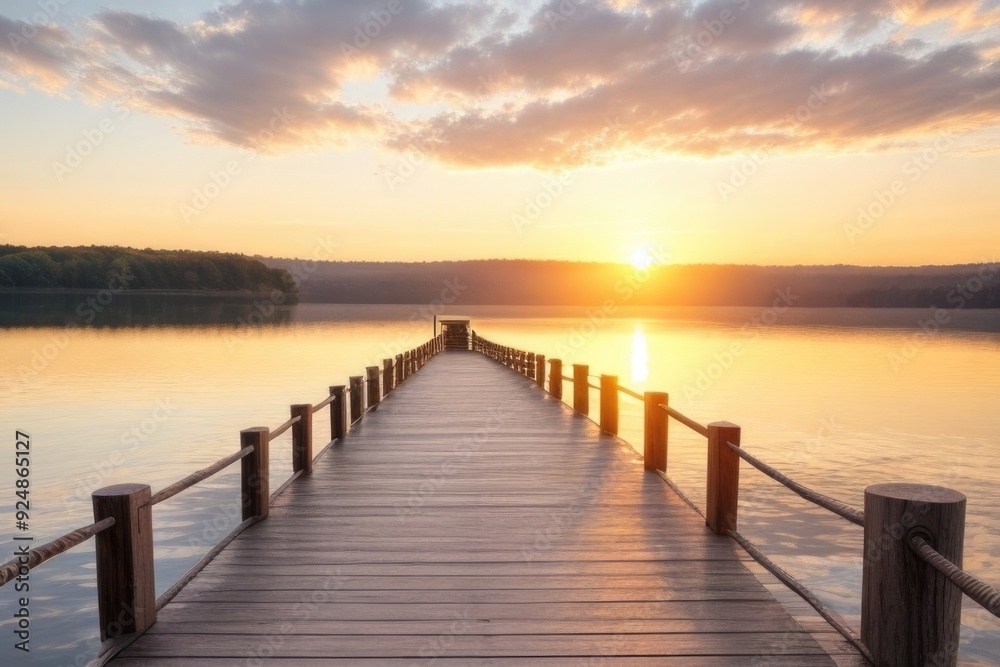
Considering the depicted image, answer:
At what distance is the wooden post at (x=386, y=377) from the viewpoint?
16953mm

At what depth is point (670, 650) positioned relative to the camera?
3.78 meters

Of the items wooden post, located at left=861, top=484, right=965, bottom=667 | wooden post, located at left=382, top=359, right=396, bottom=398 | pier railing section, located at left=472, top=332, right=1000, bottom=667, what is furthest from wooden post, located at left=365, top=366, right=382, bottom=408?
wooden post, located at left=861, top=484, right=965, bottom=667

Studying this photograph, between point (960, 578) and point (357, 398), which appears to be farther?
point (357, 398)

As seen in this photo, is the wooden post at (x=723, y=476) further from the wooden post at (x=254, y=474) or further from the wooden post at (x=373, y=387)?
the wooden post at (x=373, y=387)

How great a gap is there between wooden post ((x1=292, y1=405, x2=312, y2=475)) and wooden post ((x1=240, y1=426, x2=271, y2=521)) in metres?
1.66

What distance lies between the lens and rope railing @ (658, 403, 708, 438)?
238 inches

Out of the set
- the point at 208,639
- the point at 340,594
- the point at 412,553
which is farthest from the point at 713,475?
the point at 208,639

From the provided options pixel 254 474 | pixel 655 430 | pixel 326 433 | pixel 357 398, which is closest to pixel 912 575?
pixel 655 430

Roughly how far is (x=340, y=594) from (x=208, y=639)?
89 cm

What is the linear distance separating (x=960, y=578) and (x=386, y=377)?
15.3 m

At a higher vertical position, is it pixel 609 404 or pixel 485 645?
pixel 609 404

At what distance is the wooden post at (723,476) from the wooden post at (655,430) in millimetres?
1990

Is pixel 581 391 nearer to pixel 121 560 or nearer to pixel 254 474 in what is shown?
pixel 254 474

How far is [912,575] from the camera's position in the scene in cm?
314
